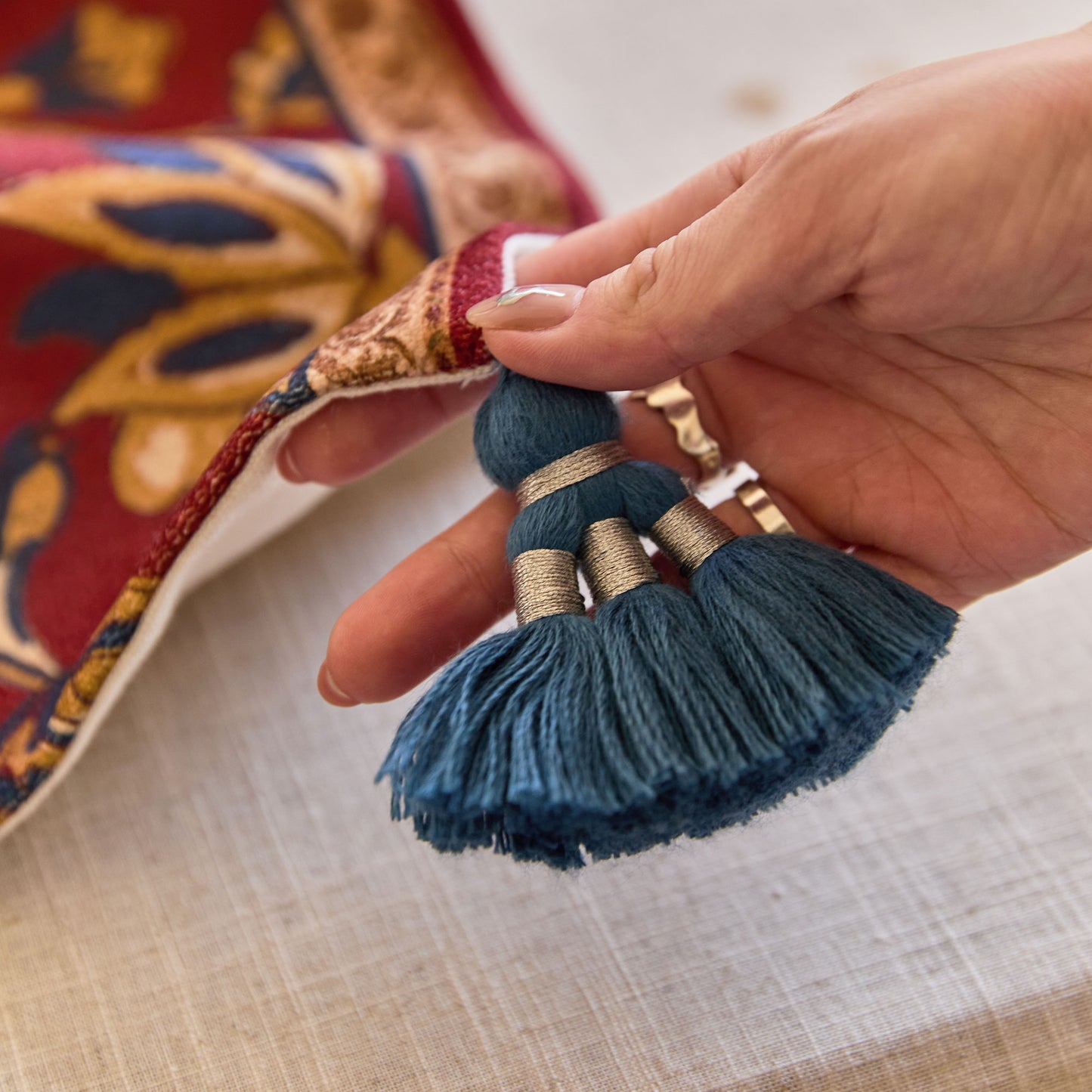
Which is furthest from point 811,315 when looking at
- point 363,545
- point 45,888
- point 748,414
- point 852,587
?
point 45,888

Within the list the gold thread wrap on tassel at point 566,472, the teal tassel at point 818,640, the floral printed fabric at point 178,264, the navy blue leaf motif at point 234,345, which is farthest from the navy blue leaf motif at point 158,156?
the teal tassel at point 818,640

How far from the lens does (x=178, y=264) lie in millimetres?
846

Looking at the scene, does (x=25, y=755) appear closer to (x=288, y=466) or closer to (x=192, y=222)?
(x=288, y=466)

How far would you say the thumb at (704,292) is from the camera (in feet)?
1.82

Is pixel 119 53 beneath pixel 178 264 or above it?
above

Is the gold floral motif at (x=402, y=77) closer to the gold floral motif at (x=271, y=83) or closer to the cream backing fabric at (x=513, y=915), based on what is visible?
the gold floral motif at (x=271, y=83)

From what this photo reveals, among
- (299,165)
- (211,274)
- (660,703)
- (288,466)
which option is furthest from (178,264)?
(660,703)

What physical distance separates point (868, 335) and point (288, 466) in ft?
1.42

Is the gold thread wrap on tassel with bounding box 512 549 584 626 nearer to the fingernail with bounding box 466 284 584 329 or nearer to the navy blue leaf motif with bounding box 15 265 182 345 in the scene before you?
the fingernail with bounding box 466 284 584 329

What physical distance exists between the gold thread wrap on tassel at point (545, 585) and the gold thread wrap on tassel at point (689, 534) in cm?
6

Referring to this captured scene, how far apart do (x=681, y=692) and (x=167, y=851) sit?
0.41 metres

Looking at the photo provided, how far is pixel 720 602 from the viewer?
56cm

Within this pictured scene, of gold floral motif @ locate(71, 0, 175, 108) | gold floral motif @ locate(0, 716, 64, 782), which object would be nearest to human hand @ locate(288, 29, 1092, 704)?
gold floral motif @ locate(0, 716, 64, 782)

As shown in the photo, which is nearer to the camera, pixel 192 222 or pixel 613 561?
pixel 613 561
